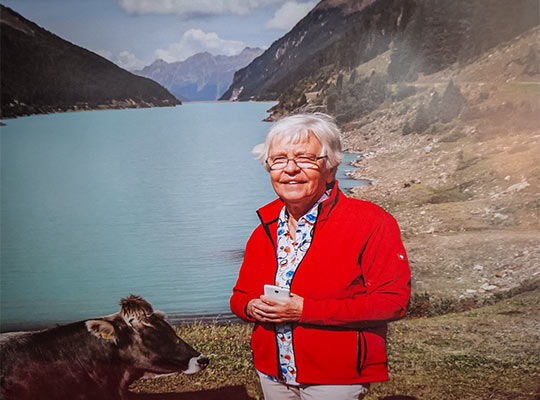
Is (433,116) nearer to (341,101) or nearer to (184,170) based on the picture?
(341,101)

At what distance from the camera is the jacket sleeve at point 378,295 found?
211 centimetres

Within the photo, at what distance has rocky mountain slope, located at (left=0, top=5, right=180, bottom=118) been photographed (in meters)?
4.87

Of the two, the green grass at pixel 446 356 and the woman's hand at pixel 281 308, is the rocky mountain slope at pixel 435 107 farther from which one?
the woman's hand at pixel 281 308

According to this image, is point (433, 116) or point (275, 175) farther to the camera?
point (433, 116)

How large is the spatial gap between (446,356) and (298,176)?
263 cm

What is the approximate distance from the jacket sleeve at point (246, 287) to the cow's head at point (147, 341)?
1.24m

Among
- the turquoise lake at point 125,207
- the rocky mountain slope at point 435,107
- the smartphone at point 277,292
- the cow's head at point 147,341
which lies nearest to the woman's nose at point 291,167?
the smartphone at point 277,292

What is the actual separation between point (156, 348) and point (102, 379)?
479mm

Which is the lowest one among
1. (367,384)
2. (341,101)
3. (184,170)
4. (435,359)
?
(435,359)

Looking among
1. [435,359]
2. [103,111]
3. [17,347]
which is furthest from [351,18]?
[17,347]

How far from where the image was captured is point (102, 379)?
3.68m

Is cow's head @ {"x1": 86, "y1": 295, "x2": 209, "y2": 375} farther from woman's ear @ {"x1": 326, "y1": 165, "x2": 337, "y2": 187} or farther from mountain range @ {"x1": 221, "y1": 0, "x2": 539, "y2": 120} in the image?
mountain range @ {"x1": 221, "y1": 0, "x2": 539, "y2": 120}

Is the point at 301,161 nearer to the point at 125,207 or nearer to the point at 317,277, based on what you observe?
the point at 317,277

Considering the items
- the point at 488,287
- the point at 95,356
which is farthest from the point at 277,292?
the point at 488,287
